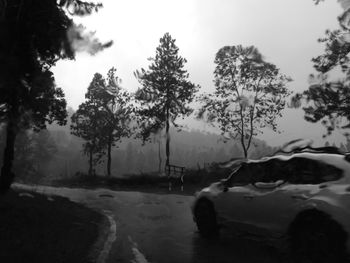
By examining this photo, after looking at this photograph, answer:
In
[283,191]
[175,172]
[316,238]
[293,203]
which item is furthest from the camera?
[175,172]

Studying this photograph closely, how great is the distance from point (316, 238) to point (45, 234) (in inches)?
209

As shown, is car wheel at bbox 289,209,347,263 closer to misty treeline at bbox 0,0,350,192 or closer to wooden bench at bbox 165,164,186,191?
misty treeline at bbox 0,0,350,192

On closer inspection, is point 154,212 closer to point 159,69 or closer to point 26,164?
point 159,69

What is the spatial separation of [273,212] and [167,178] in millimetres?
27347

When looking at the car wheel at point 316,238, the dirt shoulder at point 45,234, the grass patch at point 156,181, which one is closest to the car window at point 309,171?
the car wheel at point 316,238

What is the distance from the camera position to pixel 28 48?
9547 mm

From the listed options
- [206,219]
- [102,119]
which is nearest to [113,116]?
[102,119]

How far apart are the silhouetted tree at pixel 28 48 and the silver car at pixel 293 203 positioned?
4008 millimetres

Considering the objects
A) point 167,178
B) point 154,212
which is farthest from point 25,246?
point 167,178

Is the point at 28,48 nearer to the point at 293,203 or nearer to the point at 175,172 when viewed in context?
the point at 293,203

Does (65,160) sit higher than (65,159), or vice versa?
(65,159)

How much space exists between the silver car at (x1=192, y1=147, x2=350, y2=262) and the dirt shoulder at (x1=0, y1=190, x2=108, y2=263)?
110 inches

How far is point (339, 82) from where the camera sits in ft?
78.4

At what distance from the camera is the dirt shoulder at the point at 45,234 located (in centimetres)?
750
